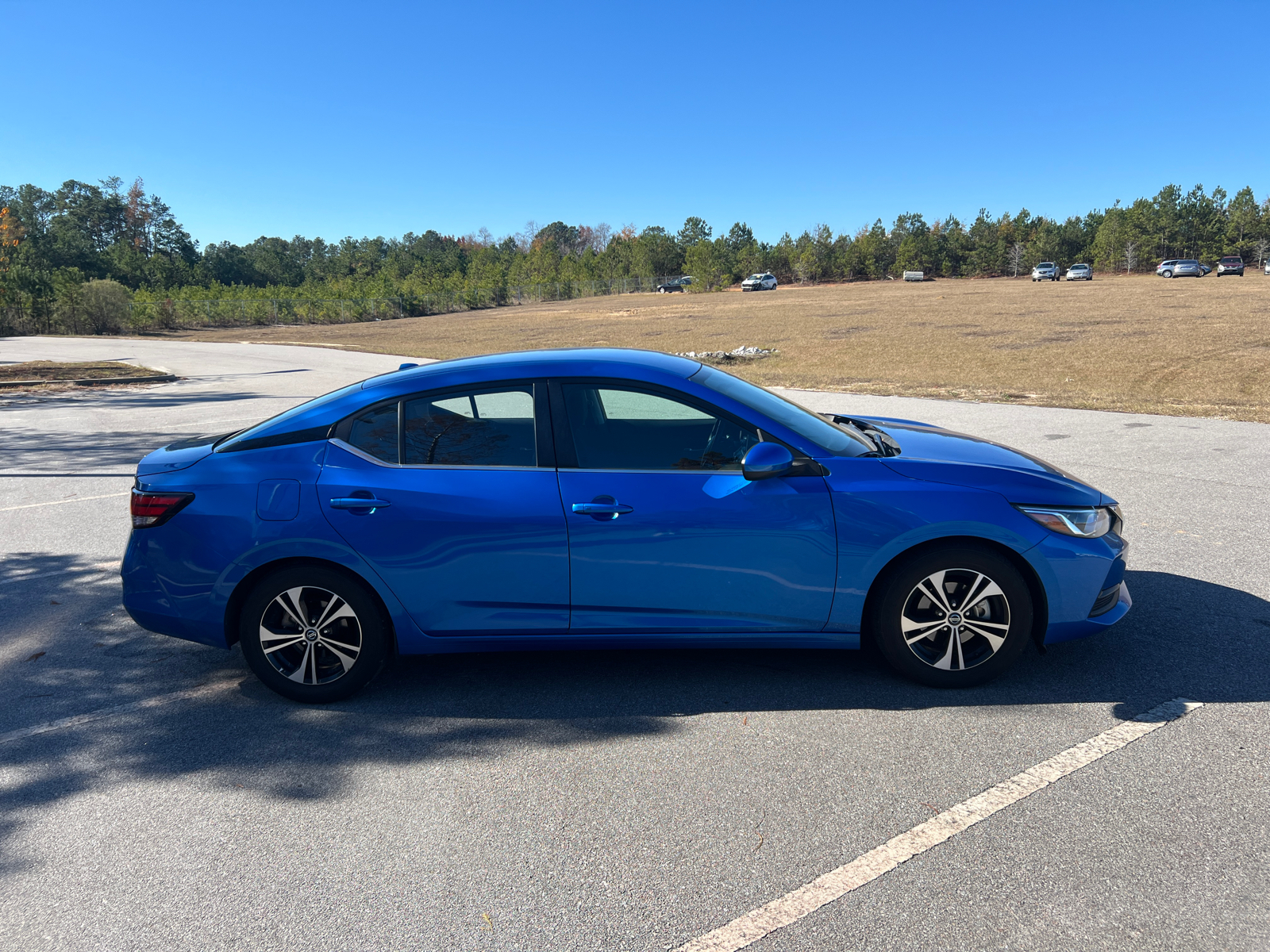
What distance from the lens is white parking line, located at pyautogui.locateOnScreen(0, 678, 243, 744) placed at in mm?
3758

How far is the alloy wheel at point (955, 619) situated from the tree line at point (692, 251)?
86.5 meters

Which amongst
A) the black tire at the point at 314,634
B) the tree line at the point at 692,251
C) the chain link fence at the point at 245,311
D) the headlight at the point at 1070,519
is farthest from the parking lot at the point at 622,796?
the tree line at the point at 692,251

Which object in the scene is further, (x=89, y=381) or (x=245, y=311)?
(x=245, y=311)

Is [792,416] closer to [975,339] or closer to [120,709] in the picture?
[120,709]

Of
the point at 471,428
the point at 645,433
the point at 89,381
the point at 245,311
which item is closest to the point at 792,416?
the point at 645,433

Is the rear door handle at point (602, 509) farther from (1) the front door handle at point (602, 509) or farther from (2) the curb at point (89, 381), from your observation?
(2) the curb at point (89, 381)

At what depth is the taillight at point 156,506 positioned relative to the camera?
155 inches

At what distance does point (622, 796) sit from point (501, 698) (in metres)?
1.03

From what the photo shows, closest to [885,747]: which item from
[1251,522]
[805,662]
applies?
[805,662]

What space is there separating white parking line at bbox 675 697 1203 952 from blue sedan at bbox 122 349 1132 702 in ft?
1.59

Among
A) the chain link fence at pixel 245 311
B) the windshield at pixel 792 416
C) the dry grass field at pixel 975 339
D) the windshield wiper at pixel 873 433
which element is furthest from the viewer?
the chain link fence at pixel 245 311

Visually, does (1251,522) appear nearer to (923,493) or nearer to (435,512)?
(923,493)

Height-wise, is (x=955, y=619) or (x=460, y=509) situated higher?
(x=460, y=509)

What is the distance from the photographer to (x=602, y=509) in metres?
→ 3.73
